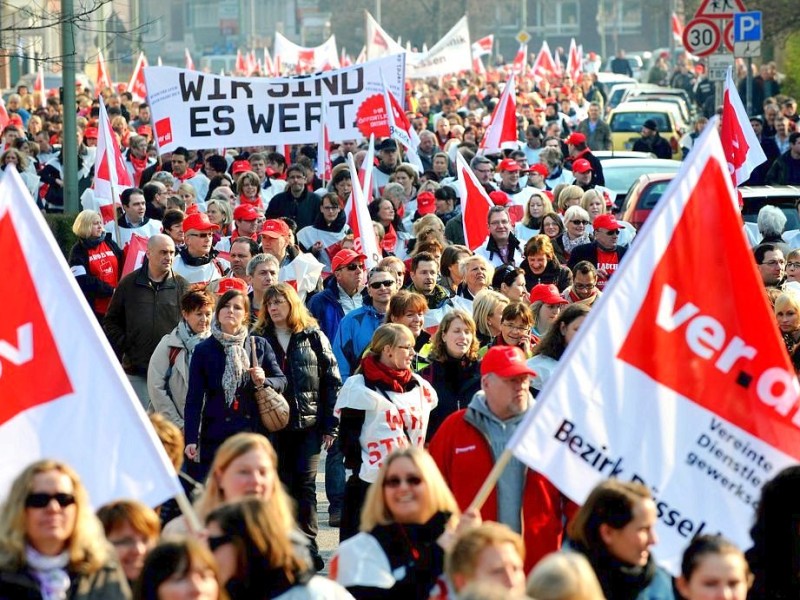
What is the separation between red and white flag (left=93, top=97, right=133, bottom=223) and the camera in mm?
16516

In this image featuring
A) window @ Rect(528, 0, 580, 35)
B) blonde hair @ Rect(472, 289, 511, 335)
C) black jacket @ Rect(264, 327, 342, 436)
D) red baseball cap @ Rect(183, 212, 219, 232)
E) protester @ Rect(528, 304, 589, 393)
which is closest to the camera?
protester @ Rect(528, 304, 589, 393)

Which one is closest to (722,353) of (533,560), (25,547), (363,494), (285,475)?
(533,560)

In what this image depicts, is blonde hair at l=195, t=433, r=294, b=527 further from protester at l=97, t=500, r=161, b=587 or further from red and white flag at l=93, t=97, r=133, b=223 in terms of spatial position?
red and white flag at l=93, t=97, r=133, b=223

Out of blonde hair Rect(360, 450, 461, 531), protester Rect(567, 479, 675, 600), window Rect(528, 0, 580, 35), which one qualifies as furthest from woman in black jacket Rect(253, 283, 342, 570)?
window Rect(528, 0, 580, 35)

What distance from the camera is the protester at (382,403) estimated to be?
29.8 feet

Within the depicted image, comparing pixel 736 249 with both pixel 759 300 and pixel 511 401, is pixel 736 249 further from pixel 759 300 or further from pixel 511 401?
pixel 511 401

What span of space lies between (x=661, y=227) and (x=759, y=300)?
1.27ft

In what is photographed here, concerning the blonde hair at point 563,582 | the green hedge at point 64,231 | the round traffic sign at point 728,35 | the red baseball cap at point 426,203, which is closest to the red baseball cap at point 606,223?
the red baseball cap at point 426,203

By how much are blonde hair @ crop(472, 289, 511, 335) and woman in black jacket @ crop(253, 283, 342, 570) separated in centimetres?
97

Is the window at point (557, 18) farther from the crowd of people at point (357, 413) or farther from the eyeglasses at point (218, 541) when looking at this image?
the eyeglasses at point (218, 541)

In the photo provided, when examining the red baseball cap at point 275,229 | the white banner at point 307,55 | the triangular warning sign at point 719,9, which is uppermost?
the triangular warning sign at point 719,9

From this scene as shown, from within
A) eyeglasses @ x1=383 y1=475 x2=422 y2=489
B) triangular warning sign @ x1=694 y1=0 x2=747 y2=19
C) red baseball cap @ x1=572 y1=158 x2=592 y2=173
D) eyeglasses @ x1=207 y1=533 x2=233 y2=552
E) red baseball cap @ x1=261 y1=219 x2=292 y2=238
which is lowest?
red baseball cap @ x1=572 y1=158 x2=592 y2=173

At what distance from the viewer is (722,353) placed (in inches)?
249

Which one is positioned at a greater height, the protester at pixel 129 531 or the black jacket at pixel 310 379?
the protester at pixel 129 531
